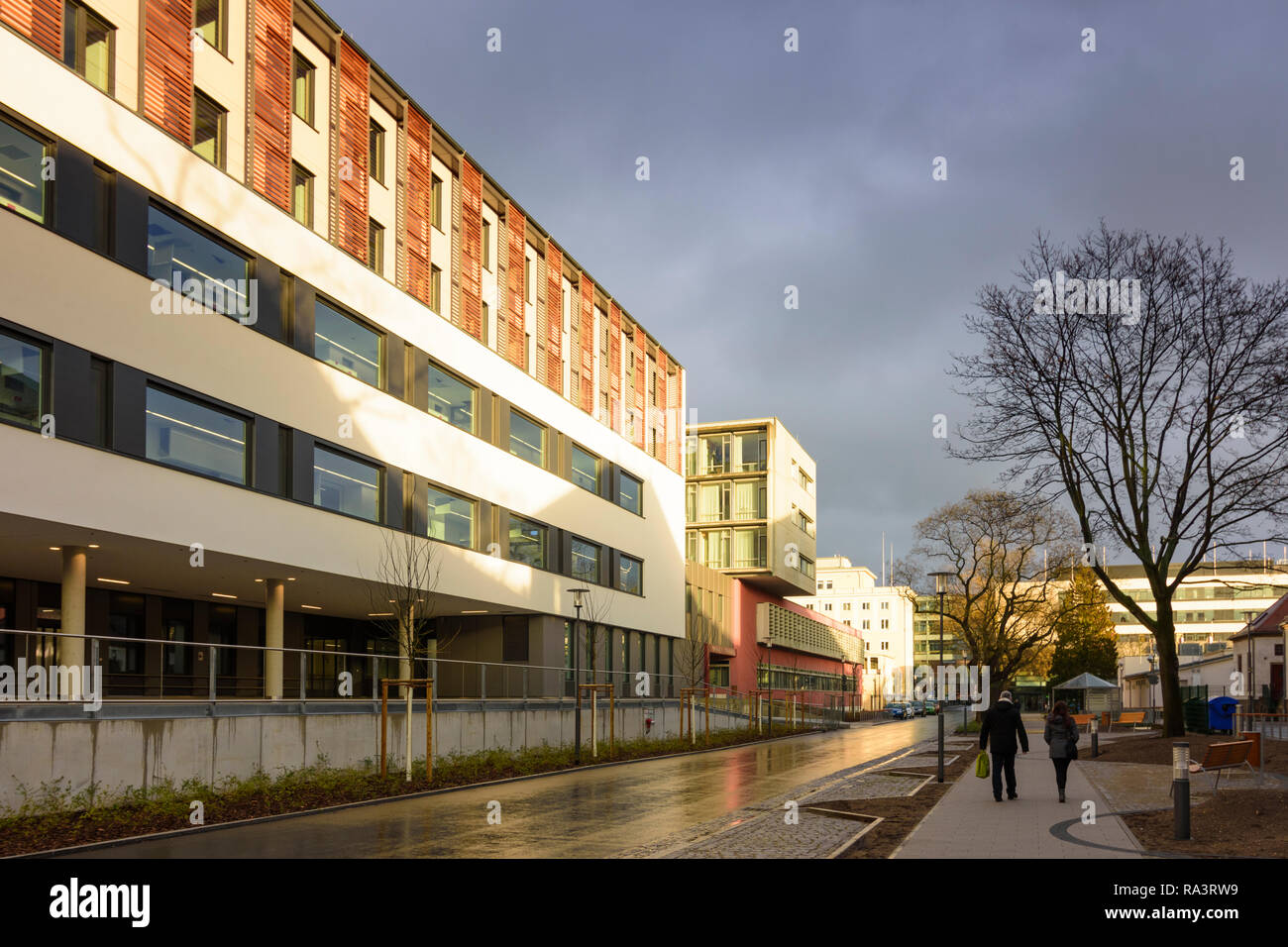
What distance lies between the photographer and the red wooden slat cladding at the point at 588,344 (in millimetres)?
45312

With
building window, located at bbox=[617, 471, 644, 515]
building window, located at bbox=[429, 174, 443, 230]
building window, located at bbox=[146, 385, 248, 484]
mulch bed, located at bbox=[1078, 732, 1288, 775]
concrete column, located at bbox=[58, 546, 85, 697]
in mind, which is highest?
building window, located at bbox=[429, 174, 443, 230]

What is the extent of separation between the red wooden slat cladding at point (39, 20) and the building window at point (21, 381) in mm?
5182

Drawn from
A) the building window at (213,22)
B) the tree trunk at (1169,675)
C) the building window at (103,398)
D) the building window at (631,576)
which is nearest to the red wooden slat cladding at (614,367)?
the building window at (631,576)

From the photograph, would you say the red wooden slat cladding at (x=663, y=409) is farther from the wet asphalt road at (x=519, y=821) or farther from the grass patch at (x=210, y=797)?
the grass patch at (x=210, y=797)

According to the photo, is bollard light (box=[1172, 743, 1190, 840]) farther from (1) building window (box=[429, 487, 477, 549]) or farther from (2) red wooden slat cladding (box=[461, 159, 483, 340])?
(2) red wooden slat cladding (box=[461, 159, 483, 340])

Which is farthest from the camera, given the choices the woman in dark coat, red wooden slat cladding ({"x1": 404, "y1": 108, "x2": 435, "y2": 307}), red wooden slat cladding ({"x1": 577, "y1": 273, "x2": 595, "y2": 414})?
red wooden slat cladding ({"x1": 577, "y1": 273, "x2": 595, "y2": 414})

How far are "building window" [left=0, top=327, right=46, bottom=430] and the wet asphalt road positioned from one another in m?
8.16

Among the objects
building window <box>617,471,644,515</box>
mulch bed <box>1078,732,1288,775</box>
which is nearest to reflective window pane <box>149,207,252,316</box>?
mulch bed <box>1078,732,1288,775</box>

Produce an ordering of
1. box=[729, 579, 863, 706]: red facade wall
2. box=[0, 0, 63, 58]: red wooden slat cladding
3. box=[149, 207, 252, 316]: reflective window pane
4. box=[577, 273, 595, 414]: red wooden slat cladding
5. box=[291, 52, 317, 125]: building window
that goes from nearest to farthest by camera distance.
A: box=[0, 0, 63, 58]: red wooden slat cladding, box=[149, 207, 252, 316]: reflective window pane, box=[291, 52, 317, 125]: building window, box=[577, 273, 595, 414]: red wooden slat cladding, box=[729, 579, 863, 706]: red facade wall

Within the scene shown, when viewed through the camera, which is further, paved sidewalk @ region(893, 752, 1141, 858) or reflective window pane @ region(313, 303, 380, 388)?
reflective window pane @ region(313, 303, 380, 388)

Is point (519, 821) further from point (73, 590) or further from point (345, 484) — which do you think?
point (345, 484)

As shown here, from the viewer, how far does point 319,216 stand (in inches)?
1123

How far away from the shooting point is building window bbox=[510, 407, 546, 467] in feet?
127
